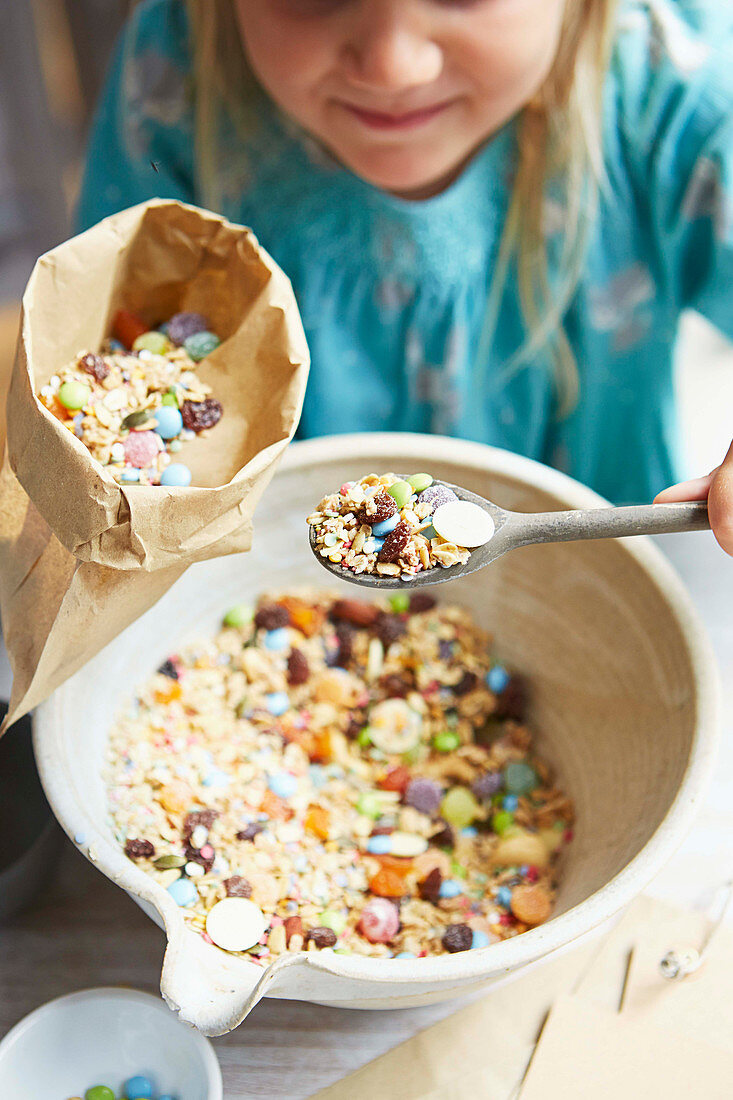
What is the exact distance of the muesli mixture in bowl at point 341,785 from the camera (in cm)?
62

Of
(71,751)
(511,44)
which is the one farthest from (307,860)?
(511,44)

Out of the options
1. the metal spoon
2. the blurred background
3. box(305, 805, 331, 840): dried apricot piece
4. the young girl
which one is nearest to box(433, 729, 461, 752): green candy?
box(305, 805, 331, 840): dried apricot piece

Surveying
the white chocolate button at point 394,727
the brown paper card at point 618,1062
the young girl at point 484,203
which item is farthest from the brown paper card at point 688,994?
the young girl at point 484,203

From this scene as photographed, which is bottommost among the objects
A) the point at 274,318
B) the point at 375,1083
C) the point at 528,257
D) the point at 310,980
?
A: the point at 375,1083

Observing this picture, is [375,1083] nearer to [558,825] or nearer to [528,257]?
[558,825]

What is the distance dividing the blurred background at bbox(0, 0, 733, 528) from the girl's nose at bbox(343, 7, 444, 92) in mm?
948

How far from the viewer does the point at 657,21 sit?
0.94m

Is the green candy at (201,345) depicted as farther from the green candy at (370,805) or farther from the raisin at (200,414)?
the green candy at (370,805)

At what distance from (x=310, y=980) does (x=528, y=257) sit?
764 mm

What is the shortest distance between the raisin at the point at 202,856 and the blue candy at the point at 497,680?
28 centimetres

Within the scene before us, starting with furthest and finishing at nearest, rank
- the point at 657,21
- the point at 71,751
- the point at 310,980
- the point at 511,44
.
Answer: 1. the point at 657,21
2. the point at 511,44
3. the point at 71,751
4. the point at 310,980

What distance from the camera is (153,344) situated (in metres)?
0.62

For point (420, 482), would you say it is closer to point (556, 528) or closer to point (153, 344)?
point (556, 528)

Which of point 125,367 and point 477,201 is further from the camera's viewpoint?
point 477,201
